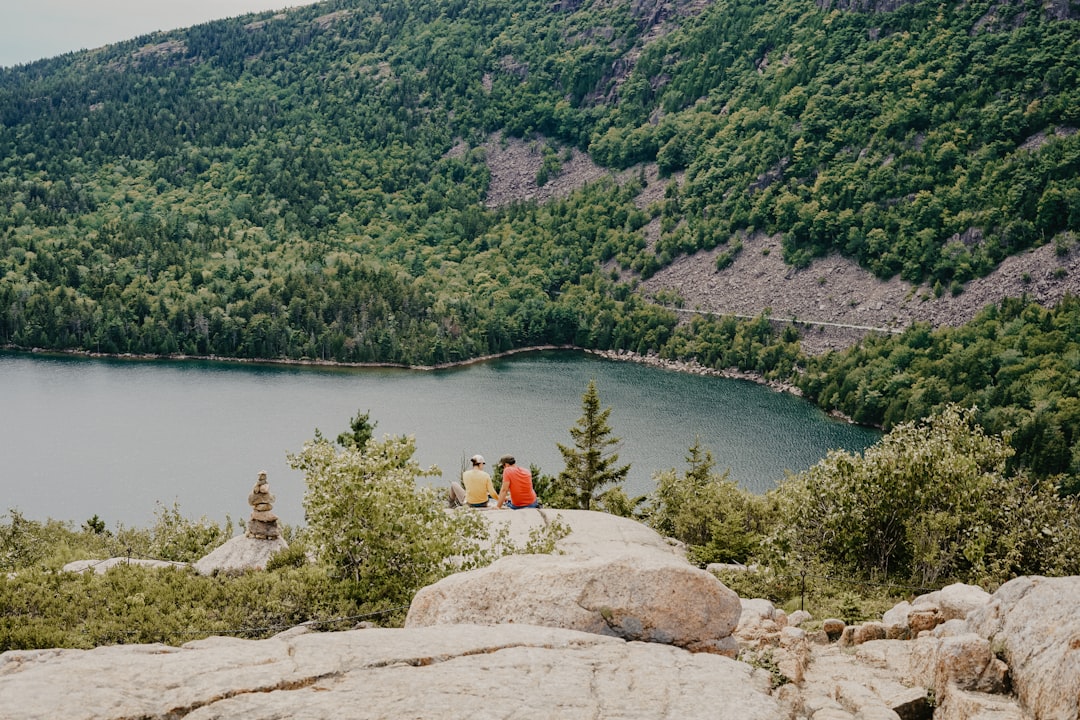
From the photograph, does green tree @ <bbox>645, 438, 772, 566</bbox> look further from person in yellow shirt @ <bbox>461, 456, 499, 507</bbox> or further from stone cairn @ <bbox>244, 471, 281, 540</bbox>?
stone cairn @ <bbox>244, 471, 281, 540</bbox>

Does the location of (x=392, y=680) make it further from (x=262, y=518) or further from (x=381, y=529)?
(x=262, y=518)

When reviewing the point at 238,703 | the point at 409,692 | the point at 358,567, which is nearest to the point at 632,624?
the point at 409,692

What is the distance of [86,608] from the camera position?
83.6 feet

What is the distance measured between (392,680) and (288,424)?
10285 cm

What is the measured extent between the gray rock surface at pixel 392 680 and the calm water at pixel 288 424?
66.5 metres

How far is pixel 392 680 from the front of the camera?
12.7 metres

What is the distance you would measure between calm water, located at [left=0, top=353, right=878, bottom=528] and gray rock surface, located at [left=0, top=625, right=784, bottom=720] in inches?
2618

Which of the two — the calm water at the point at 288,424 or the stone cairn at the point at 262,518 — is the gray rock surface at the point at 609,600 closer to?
the stone cairn at the point at 262,518

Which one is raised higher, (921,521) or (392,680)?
(392,680)

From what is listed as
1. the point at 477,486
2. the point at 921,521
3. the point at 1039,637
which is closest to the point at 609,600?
the point at 1039,637

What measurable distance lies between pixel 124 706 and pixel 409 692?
3663 millimetres

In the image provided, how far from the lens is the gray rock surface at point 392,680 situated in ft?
38.4

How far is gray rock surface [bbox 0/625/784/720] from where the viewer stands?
11.7 metres

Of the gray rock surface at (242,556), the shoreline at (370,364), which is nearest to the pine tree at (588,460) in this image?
the gray rock surface at (242,556)
